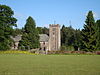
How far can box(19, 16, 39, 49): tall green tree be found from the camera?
189 ft

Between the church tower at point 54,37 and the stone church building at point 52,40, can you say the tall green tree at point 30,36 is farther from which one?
the church tower at point 54,37

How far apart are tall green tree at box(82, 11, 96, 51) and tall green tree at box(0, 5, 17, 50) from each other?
17.4 meters

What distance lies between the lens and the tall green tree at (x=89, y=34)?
1902 inches

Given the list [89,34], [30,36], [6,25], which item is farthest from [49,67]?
[30,36]

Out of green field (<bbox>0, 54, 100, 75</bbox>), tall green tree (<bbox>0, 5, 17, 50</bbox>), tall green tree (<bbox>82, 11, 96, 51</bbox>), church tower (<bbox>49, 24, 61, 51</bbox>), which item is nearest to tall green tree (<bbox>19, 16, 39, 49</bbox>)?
tall green tree (<bbox>0, 5, 17, 50</bbox>)

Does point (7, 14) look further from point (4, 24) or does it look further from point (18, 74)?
point (18, 74)

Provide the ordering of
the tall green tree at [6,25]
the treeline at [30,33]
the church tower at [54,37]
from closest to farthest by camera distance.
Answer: the tall green tree at [6,25] → the treeline at [30,33] → the church tower at [54,37]

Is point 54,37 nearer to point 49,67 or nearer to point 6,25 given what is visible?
point 6,25

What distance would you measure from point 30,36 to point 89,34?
58.7 ft

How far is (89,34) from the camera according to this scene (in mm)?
49250

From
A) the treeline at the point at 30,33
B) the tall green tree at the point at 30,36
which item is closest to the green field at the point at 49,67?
the treeline at the point at 30,33

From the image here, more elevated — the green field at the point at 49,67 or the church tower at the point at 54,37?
the church tower at the point at 54,37

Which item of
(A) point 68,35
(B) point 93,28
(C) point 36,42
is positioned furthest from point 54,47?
(B) point 93,28

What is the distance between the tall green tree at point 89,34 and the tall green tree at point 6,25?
17.4 m
